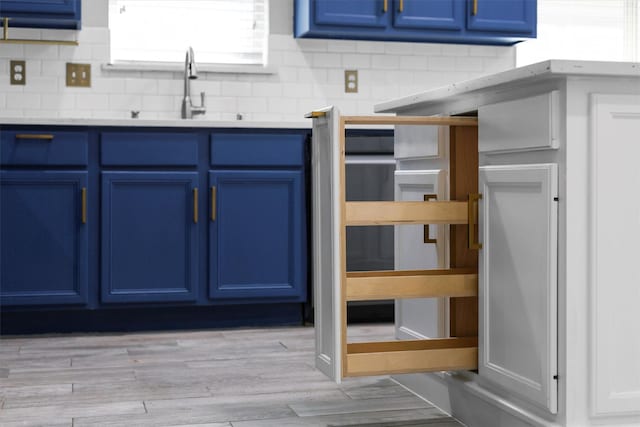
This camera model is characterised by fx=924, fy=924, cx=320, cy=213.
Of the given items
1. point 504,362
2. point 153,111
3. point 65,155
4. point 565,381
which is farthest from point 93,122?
point 565,381

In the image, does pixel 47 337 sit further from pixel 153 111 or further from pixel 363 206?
pixel 363 206

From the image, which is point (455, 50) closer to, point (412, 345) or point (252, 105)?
point (252, 105)

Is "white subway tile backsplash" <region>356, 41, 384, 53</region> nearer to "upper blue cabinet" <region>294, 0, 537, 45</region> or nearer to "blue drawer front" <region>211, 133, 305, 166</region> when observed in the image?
"upper blue cabinet" <region>294, 0, 537, 45</region>

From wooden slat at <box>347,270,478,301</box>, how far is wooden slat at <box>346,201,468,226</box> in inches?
5.6

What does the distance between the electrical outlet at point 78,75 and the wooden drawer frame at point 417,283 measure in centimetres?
243

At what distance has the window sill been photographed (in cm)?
454

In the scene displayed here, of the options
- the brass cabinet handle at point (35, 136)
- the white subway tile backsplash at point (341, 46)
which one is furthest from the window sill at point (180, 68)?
the brass cabinet handle at point (35, 136)

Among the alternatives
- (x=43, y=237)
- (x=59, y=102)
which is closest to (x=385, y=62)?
(x=59, y=102)

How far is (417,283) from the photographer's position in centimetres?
242

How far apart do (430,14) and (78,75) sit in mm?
1776

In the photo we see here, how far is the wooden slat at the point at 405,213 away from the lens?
2.37m

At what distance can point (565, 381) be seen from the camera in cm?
200

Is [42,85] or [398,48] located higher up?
[398,48]

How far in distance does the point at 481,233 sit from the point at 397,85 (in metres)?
2.65
